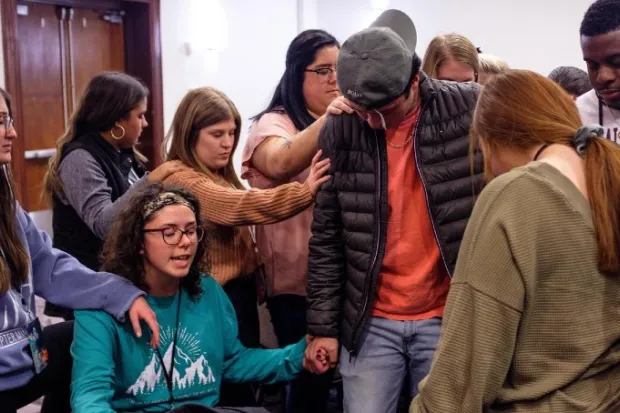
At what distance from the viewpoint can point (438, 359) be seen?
1.33m

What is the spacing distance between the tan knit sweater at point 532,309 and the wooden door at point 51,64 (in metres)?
3.93

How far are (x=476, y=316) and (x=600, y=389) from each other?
0.82ft

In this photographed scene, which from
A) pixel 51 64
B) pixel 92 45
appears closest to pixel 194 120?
pixel 51 64

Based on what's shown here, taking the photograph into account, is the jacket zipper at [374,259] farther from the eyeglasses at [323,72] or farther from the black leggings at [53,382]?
the black leggings at [53,382]

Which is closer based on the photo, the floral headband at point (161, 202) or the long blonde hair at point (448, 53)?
the floral headband at point (161, 202)

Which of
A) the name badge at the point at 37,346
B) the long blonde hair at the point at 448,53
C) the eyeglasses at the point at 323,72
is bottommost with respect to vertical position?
the name badge at the point at 37,346

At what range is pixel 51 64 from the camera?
16.7 ft

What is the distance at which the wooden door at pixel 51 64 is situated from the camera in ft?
16.0

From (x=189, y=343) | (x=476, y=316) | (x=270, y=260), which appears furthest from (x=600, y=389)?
(x=270, y=260)

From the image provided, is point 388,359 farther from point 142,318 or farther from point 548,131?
point 548,131

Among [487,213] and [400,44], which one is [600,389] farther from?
[400,44]

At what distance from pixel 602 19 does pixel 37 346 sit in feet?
5.37

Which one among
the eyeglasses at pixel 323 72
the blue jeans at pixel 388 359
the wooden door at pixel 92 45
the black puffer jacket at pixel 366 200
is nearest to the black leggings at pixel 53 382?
the black puffer jacket at pixel 366 200

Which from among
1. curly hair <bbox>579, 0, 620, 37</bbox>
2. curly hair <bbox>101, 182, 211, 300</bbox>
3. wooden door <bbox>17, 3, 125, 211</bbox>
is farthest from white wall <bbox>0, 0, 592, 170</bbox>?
curly hair <bbox>579, 0, 620, 37</bbox>
